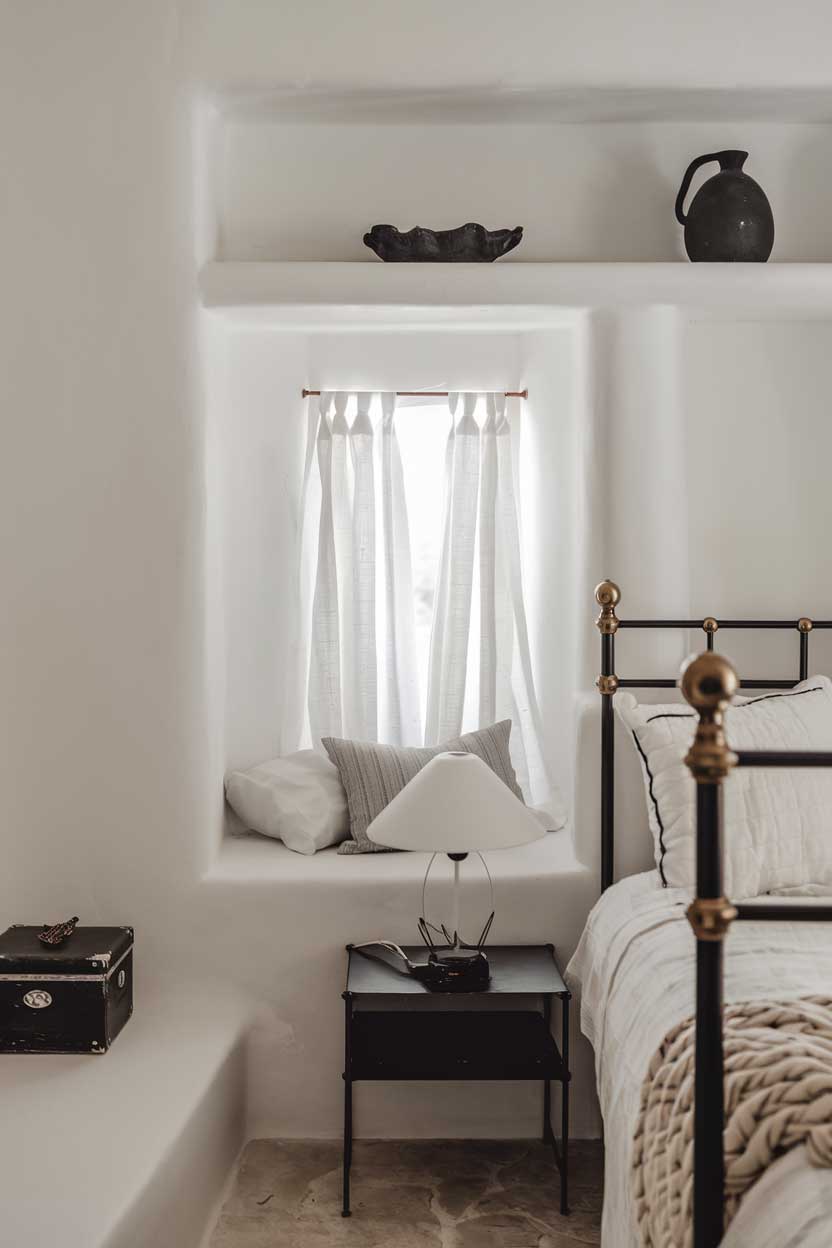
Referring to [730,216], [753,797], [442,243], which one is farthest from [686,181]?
[753,797]

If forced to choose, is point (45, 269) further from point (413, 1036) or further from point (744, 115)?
point (413, 1036)

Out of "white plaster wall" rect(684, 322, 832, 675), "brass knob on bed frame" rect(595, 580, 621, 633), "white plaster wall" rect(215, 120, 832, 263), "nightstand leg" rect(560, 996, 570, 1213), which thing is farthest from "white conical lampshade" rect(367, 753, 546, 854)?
"white plaster wall" rect(215, 120, 832, 263)

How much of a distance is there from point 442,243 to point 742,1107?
2001mm

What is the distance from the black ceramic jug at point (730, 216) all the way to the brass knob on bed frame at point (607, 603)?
829 mm

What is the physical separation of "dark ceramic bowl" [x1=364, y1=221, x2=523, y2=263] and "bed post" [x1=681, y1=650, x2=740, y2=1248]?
64.7 inches

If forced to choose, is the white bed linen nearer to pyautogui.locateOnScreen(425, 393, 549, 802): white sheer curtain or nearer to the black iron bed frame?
the black iron bed frame

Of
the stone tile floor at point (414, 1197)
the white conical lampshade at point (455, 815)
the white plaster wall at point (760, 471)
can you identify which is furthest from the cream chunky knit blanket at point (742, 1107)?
the white plaster wall at point (760, 471)

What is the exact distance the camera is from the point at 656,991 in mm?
1865

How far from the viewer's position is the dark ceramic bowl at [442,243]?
8.50 ft

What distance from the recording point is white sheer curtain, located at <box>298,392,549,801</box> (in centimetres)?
312

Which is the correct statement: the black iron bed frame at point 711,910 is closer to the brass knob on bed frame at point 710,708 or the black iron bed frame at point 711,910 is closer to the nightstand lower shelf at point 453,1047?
the brass knob on bed frame at point 710,708

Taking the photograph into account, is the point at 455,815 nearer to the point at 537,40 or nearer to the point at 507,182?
the point at 507,182

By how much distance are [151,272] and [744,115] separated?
151 centimetres

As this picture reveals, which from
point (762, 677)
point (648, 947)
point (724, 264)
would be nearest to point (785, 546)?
point (762, 677)
